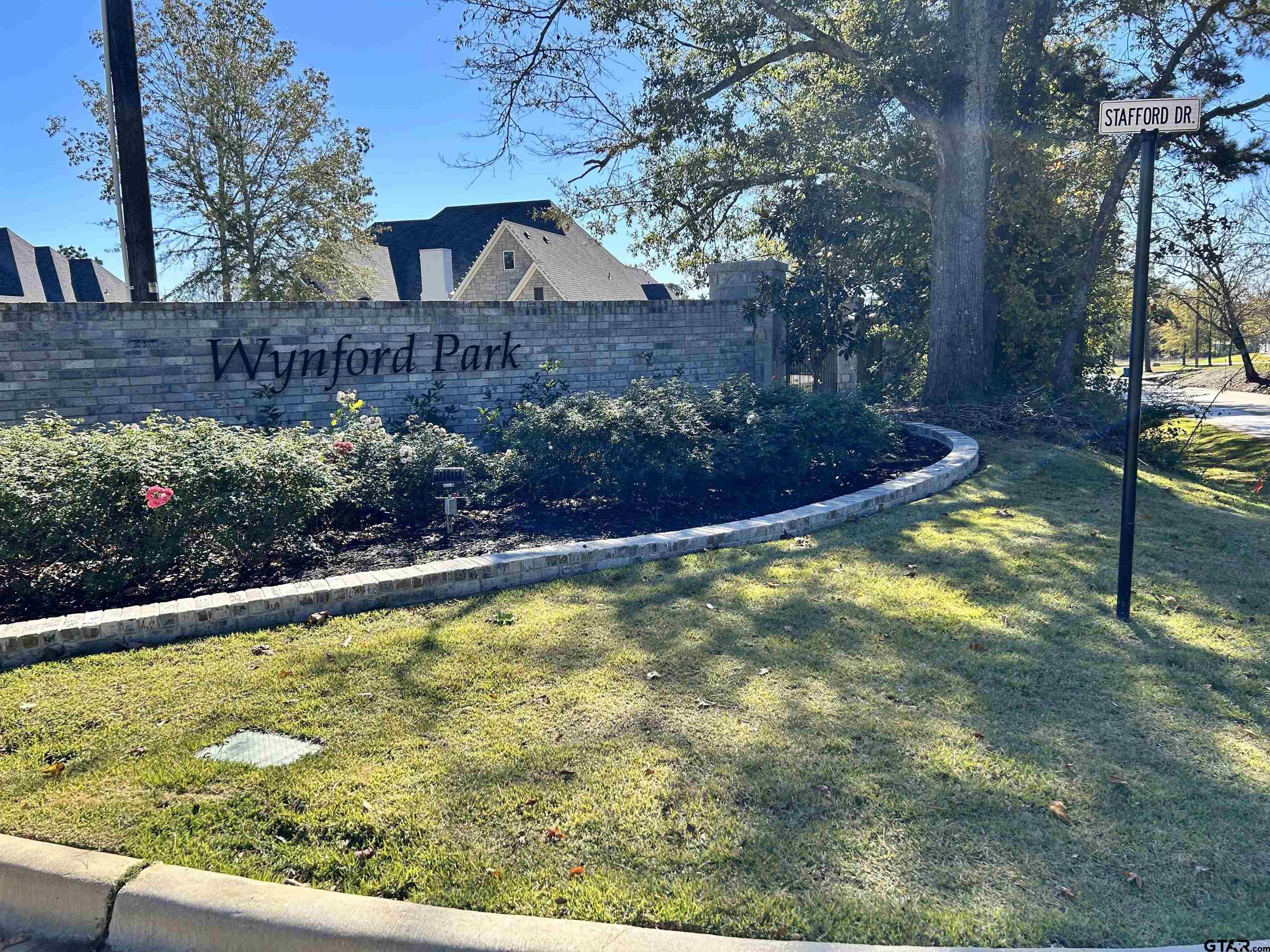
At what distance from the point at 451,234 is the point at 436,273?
3293 millimetres

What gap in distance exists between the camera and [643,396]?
8.55m

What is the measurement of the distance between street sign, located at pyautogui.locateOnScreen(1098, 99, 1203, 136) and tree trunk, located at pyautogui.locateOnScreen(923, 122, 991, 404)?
9.13 metres

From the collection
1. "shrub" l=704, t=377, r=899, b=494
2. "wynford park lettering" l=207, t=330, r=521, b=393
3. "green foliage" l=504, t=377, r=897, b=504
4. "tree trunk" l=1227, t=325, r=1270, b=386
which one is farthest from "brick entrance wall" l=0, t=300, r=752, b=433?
"tree trunk" l=1227, t=325, r=1270, b=386

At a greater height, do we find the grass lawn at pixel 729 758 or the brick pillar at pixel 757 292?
the brick pillar at pixel 757 292

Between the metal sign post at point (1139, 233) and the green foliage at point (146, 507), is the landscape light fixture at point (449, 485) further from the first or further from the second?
the metal sign post at point (1139, 233)

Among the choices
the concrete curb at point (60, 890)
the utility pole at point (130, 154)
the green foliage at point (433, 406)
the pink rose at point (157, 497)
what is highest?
the utility pole at point (130, 154)

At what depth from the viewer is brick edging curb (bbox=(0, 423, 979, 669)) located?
14.6 ft

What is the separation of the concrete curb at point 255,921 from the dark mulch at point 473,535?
8.69 feet

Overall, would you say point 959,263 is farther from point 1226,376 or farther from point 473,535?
point 1226,376

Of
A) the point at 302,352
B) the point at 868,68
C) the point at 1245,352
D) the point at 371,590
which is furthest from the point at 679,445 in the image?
the point at 1245,352

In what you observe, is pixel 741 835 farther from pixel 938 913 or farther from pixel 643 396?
pixel 643 396

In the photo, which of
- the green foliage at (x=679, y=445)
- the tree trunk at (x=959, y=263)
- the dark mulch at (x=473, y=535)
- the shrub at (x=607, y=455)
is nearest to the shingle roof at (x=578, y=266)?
the tree trunk at (x=959, y=263)

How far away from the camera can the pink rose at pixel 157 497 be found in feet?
16.6

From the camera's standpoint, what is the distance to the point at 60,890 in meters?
2.70
